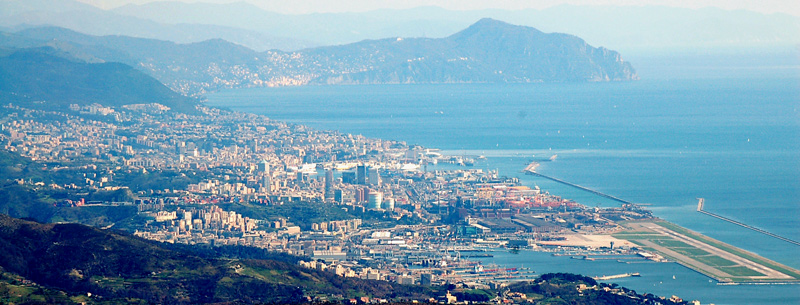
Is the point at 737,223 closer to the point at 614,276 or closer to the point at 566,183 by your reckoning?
the point at 614,276

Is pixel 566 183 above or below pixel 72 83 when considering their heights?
below

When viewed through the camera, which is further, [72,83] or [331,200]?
[72,83]

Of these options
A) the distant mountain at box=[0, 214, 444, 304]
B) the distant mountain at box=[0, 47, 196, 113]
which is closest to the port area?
the distant mountain at box=[0, 214, 444, 304]

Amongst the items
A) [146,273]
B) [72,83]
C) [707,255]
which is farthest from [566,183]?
[72,83]

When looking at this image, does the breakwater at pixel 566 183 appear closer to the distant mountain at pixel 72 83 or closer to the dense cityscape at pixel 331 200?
the dense cityscape at pixel 331 200

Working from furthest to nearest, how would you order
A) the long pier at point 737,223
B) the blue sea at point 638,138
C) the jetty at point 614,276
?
the long pier at point 737,223, the blue sea at point 638,138, the jetty at point 614,276

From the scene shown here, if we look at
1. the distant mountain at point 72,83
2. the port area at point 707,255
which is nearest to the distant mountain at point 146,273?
the port area at point 707,255
